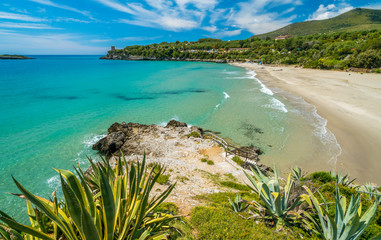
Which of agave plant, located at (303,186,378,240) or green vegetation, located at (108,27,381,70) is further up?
green vegetation, located at (108,27,381,70)

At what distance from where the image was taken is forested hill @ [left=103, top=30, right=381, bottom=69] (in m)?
52.2

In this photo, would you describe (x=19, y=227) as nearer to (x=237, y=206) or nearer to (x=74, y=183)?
(x=74, y=183)

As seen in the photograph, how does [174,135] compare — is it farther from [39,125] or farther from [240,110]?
[39,125]

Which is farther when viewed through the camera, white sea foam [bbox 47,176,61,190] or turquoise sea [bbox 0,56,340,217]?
turquoise sea [bbox 0,56,340,217]

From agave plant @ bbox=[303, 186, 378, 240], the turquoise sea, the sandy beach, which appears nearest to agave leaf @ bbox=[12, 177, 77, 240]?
agave plant @ bbox=[303, 186, 378, 240]

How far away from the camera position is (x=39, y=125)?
19.7 m

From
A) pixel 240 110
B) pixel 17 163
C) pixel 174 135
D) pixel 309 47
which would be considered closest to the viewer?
pixel 17 163

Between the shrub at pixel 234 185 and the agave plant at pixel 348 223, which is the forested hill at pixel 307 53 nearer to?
the shrub at pixel 234 185

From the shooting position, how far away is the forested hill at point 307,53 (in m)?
52.2

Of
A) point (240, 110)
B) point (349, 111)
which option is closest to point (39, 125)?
point (240, 110)

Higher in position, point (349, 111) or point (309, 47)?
point (309, 47)

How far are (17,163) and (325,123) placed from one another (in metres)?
27.6

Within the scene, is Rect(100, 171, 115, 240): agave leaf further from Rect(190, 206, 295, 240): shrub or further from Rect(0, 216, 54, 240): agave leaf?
Rect(190, 206, 295, 240): shrub

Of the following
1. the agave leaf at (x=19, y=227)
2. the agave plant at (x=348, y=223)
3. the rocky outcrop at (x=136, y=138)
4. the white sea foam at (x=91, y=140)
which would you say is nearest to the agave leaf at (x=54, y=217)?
the agave leaf at (x=19, y=227)
